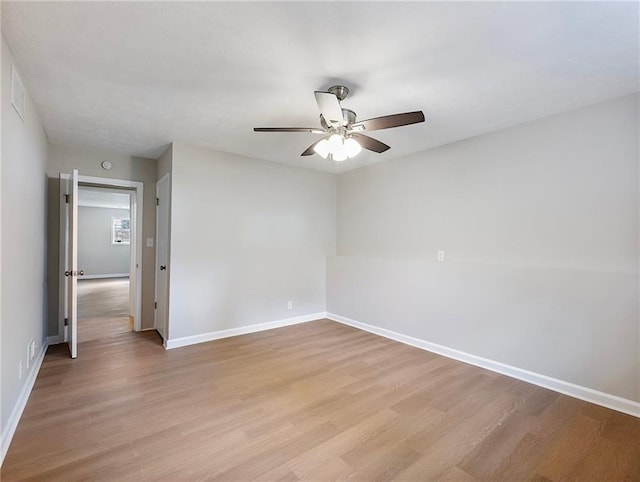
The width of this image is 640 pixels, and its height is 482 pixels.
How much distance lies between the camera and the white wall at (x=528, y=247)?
2.47 m

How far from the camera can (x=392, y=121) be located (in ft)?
7.41

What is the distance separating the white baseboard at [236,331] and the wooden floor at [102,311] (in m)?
1.23

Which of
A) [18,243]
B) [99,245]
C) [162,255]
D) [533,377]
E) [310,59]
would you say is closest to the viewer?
[310,59]

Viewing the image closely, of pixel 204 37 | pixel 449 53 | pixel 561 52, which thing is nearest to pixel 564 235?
pixel 561 52

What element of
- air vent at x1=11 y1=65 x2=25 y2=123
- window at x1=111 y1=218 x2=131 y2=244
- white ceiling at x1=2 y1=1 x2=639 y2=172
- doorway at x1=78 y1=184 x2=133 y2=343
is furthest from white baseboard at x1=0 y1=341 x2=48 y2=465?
window at x1=111 y1=218 x2=131 y2=244

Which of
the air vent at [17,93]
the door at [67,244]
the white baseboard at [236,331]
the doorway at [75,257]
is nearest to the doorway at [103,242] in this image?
the doorway at [75,257]

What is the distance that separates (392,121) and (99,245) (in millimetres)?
10956

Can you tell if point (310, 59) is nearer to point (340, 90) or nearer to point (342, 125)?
point (340, 90)

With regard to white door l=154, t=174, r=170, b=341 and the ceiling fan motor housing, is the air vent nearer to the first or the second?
white door l=154, t=174, r=170, b=341

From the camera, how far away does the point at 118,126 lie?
3178 millimetres

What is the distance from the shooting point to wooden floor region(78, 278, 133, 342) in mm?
4396

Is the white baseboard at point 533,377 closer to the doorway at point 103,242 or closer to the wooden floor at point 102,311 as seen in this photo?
the wooden floor at point 102,311

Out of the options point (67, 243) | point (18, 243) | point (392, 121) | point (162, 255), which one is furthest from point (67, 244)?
point (392, 121)

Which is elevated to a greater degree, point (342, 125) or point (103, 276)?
point (342, 125)
